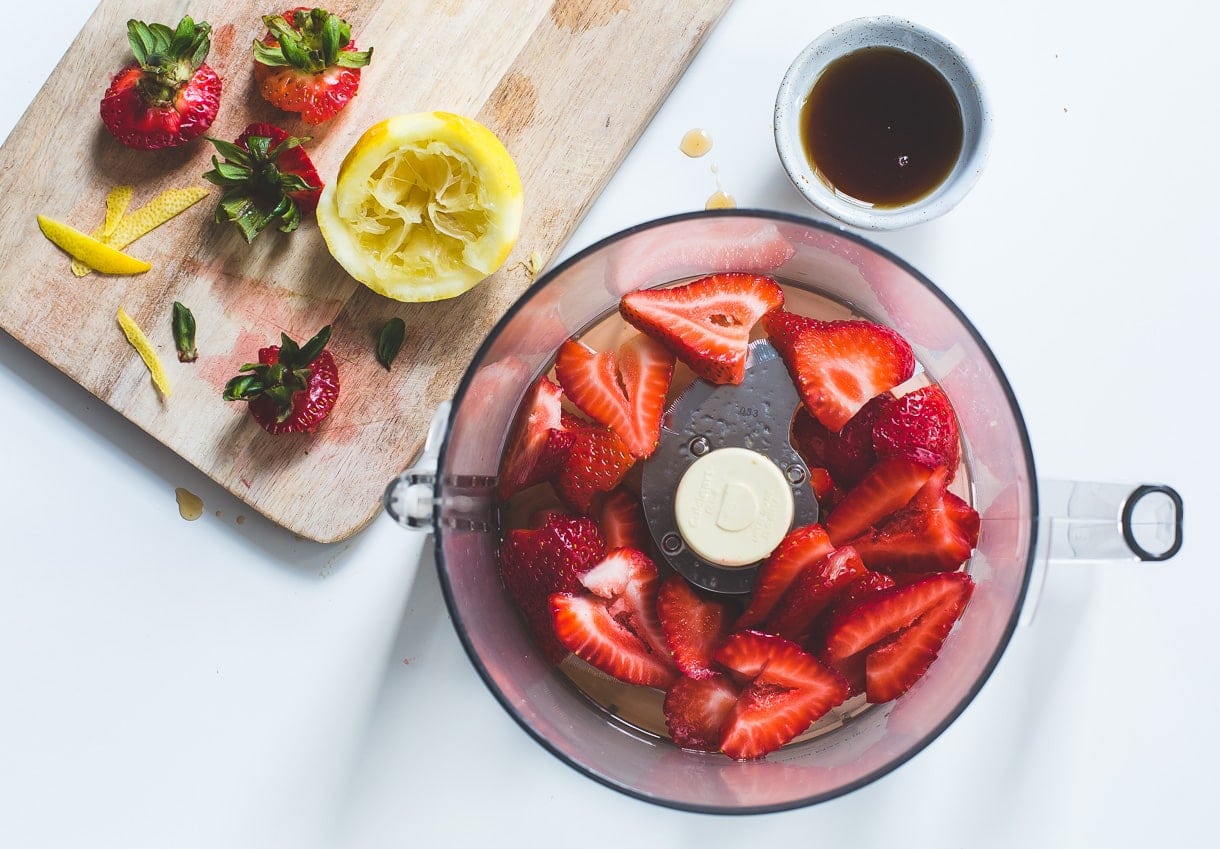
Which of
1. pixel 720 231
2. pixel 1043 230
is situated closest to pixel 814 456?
pixel 720 231

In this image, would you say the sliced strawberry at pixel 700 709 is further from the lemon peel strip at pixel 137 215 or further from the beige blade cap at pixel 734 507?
the lemon peel strip at pixel 137 215

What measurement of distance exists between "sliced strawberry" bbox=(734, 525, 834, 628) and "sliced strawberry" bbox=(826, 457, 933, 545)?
3 cm

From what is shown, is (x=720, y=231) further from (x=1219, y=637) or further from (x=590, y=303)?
(x=1219, y=637)

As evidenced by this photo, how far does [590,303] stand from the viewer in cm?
120

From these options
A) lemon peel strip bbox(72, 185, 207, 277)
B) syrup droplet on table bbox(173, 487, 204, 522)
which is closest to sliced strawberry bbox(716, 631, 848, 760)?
syrup droplet on table bbox(173, 487, 204, 522)

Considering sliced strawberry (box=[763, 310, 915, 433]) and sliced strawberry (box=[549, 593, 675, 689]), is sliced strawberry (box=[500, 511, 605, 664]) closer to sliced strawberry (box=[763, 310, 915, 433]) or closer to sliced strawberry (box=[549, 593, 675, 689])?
sliced strawberry (box=[549, 593, 675, 689])

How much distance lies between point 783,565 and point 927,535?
156 mm

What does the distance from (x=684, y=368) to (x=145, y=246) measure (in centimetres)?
71

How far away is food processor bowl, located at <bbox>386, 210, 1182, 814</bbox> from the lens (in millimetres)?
1026

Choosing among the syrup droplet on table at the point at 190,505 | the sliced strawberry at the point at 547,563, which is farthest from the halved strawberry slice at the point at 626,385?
the syrup droplet on table at the point at 190,505

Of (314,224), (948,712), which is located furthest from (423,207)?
(948,712)

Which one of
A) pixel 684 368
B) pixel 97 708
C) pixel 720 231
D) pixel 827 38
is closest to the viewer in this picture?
pixel 720 231

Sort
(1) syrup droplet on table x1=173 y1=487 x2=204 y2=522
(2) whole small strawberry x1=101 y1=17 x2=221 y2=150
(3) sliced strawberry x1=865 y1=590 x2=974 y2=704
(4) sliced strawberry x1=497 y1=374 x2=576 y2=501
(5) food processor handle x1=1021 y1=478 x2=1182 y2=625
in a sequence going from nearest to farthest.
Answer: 1. (5) food processor handle x1=1021 y1=478 x2=1182 y2=625
2. (3) sliced strawberry x1=865 y1=590 x2=974 y2=704
3. (4) sliced strawberry x1=497 y1=374 x2=576 y2=501
4. (2) whole small strawberry x1=101 y1=17 x2=221 y2=150
5. (1) syrup droplet on table x1=173 y1=487 x2=204 y2=522

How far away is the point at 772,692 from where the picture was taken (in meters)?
1.12
